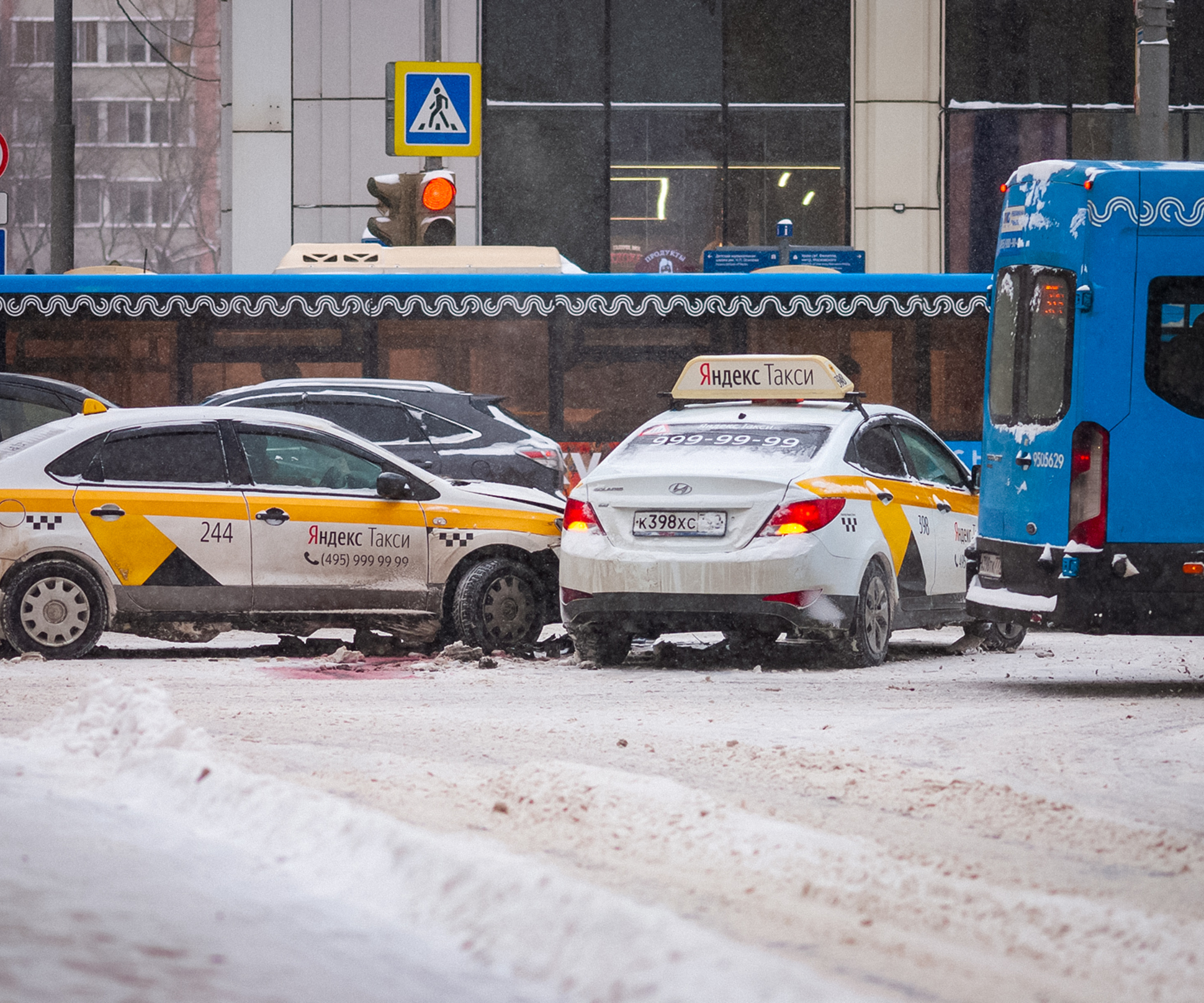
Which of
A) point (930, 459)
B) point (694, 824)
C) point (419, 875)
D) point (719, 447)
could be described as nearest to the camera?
point (419, 875)

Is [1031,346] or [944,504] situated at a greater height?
[1031,346]

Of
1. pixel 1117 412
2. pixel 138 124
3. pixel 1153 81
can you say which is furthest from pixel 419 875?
pixel 138 124

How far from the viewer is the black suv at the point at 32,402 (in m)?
15.7

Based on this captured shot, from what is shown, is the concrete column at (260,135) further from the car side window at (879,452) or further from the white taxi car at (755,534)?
the car side window at (879,452)

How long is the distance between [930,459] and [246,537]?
4594 mm

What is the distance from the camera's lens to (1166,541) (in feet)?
31.0

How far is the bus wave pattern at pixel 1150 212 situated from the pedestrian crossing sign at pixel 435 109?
25.0 feet

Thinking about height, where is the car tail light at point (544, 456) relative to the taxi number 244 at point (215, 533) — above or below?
above

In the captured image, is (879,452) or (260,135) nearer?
(879,452)

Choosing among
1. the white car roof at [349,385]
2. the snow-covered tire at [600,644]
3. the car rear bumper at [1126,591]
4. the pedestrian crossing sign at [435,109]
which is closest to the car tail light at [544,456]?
the white car roof at [349,385]

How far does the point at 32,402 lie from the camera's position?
1595 cm

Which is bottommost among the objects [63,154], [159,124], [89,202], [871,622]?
[871,622]

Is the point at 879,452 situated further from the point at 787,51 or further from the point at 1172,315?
the point at 787,51

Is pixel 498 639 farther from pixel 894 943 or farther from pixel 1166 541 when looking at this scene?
pixel 894 943
